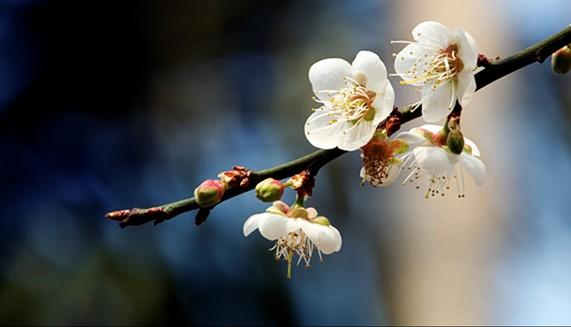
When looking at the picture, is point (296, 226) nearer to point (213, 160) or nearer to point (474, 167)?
point (474, 167)

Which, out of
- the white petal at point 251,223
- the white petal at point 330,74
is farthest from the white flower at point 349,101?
the white petal at point 251,223

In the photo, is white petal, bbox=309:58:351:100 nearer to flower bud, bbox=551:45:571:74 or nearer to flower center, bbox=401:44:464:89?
flower center, bbox=401:44:464:89

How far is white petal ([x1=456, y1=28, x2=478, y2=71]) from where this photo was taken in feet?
1.58

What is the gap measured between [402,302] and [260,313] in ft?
3.38

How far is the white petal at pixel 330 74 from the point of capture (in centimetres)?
58

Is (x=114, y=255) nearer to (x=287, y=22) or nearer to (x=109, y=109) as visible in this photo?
(x=109, y=109)

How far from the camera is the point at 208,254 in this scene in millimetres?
3086

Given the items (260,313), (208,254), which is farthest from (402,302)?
(208,254)

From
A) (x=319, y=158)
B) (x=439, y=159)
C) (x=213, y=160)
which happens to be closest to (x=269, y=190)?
(x=319, y=158)

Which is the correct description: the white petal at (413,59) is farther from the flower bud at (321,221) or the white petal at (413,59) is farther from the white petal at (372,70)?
the flower bud at (321,221)

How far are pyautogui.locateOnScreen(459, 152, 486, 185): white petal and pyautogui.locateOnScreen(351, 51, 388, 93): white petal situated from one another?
0.10 m

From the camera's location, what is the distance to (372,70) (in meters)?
0.54

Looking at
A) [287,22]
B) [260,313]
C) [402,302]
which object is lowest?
[260,313]

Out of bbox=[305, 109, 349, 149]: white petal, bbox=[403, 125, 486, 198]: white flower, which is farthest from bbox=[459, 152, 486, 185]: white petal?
bbox=[305, 109, 349, 149]: white petal
